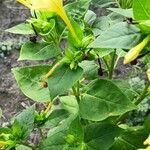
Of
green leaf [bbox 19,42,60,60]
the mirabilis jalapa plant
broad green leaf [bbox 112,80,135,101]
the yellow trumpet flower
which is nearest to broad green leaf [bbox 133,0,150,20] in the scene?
the mirabilis jalapa plant

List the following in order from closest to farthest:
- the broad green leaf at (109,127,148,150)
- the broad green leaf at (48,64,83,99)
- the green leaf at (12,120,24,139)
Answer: the broad green leaf at (48,64,83,99) → the green leaf at (12,120,24,139) → the broad green leaf at (109,127,148,150)

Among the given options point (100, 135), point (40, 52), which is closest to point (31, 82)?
point (40, 52)

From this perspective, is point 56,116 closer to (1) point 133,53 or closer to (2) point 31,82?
(2) point 31,82

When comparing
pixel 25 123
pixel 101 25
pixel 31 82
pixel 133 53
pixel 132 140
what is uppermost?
pixel 133 53

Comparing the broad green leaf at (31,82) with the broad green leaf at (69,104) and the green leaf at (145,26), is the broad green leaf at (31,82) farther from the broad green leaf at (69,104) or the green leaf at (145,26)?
the green leaf at (145,26)

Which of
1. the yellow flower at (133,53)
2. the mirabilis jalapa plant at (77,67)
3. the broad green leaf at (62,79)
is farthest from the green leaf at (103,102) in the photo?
the yellow flower at (133,53)

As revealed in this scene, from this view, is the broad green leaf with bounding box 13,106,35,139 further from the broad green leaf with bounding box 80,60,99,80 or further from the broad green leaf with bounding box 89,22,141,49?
the broad green leaf with bounding box 89,22,141,49

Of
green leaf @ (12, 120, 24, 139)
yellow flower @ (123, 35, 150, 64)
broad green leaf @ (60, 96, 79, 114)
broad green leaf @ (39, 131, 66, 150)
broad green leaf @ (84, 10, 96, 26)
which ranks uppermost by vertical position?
yellow flower @ (123, 35, 150, 64)
